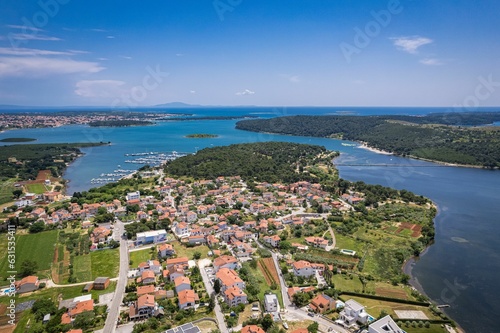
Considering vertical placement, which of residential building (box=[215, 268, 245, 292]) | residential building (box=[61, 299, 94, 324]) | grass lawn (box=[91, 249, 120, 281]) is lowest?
grass lawn (box=[91, 249, 120, 281])

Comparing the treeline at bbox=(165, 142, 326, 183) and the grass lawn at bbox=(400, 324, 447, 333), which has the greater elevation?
the treeline at bbox=(165, 142, 326, 183)

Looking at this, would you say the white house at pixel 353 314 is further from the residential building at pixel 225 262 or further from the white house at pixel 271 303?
the residential building at pixel 225 262

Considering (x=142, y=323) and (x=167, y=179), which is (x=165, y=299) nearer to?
(x=142, y=323)

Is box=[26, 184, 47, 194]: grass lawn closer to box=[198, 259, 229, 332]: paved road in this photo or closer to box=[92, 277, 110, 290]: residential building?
box=[92, 277, 110, 290]: residential building

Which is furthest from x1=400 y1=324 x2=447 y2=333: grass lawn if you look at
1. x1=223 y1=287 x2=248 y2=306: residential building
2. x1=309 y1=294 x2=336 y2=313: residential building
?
x1=223 y1=287 x2=248 y2=306: residential building

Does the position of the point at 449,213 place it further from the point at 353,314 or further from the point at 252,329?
the point at 252,329

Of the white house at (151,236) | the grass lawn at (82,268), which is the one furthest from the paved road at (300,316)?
the grass lawn at (82,268)
